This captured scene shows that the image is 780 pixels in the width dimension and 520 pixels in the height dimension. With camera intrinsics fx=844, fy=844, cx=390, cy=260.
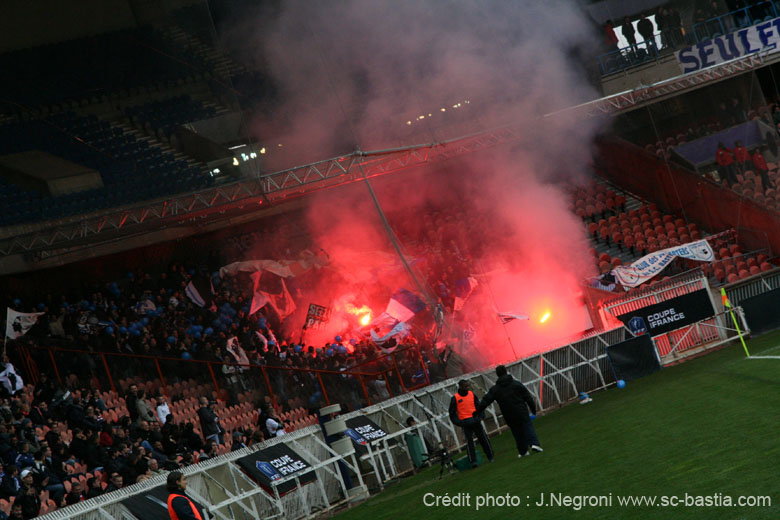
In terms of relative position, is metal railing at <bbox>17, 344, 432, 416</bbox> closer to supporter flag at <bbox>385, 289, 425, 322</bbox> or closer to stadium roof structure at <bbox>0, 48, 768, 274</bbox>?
stadium roof structure at <bbox>0, 48, 768, 274</bbox>

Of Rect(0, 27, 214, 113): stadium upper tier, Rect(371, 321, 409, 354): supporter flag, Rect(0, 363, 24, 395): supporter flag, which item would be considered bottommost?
Rect(371, 321, 409, 354): supporter flag

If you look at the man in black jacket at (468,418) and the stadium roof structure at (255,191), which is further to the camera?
the stadium roof structure at (255,191)

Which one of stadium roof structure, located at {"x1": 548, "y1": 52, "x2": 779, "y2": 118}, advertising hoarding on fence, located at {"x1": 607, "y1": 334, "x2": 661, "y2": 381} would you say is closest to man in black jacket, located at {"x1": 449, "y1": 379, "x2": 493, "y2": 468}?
advertising hoarding on fence, located at {"x1": 607, "y1": 334, "x2": 661, "y2": 381}

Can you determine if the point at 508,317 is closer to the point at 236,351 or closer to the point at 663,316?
the point at 663,316

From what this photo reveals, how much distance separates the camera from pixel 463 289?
21.6 metres

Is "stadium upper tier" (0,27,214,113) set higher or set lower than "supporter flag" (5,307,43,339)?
higher

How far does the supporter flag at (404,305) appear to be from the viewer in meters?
20.8

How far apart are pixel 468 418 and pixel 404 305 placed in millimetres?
10087

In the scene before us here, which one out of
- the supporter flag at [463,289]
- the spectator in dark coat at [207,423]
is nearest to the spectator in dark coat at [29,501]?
the spectator in dark coat at [207,423]

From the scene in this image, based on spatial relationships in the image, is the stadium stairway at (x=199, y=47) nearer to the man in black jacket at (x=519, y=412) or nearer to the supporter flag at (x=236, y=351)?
the supporter flag at (x=236, y=351)

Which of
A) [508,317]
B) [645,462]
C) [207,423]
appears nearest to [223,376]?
[207,423]

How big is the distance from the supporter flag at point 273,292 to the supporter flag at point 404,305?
8.48 ft

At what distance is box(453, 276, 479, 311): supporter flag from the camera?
2133 centimetres

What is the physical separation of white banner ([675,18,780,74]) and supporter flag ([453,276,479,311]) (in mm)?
9811
